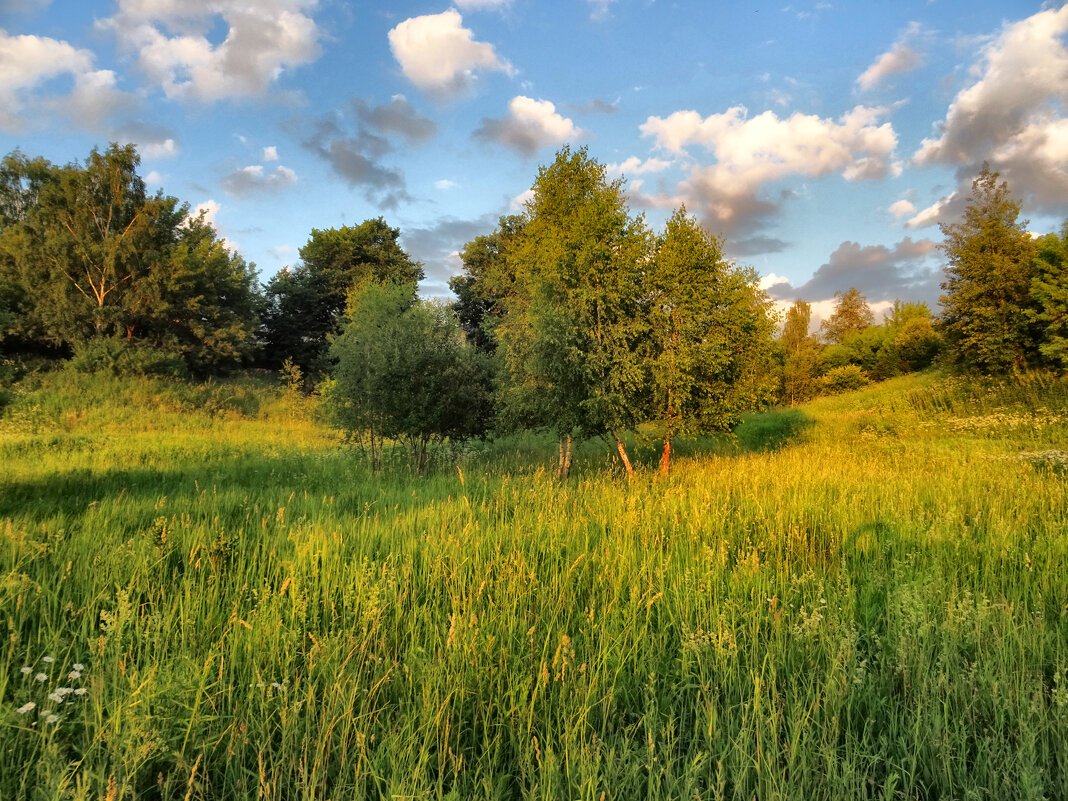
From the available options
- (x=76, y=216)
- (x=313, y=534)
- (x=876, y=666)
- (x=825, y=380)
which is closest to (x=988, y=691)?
(x=876, y=666)

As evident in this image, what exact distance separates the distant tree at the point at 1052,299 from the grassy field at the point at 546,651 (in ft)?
79.3

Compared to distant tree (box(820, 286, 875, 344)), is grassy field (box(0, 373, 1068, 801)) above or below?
below

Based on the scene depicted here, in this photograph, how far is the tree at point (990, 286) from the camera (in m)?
26.1

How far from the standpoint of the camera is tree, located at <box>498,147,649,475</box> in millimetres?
10789

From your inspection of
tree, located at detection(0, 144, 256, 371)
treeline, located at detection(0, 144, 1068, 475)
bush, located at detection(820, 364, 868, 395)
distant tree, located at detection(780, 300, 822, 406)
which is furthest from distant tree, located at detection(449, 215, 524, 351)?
bush, located at detection(820, 364, 868, 395)

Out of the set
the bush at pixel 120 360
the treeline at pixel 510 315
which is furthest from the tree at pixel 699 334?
the bush at pixel 120 360

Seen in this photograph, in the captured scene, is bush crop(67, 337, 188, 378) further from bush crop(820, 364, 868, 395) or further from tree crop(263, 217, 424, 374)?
bush crop(820, 364, 868, 395)

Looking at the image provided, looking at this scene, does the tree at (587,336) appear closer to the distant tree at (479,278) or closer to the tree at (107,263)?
the distant tree at (479,278)

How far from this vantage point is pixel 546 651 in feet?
9.36

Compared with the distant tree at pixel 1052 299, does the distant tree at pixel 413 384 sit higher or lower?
lower

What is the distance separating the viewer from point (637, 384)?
10875 mm

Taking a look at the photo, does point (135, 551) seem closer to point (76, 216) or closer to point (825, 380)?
point (76, 216)

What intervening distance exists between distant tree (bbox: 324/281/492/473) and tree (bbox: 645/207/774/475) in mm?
5115

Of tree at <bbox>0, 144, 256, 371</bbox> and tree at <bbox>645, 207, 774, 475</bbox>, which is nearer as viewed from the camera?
tree at <bbox>645, 207, 774, 475</bbox>
